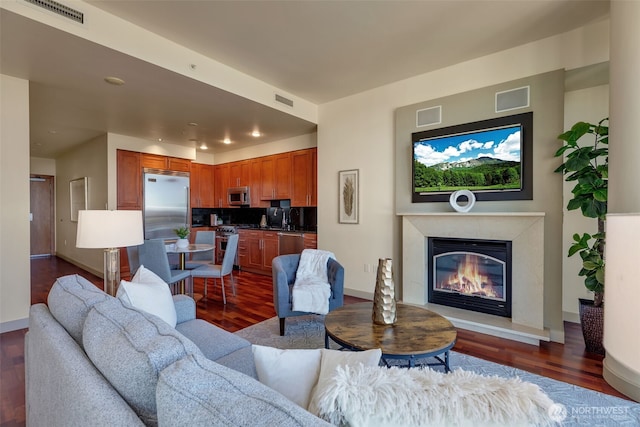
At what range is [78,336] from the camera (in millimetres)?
1164

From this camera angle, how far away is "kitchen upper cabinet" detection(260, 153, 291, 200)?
5.75 meters

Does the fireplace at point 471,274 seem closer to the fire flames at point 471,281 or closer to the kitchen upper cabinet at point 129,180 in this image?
the fire flames at point 471,281

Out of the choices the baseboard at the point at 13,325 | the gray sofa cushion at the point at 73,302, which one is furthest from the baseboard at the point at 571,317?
the baseboard at the point at 13,325

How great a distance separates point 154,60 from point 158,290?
7.62ft

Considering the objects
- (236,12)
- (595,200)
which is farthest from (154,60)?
(595,200)

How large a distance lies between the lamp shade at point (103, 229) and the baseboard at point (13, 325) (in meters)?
2.13

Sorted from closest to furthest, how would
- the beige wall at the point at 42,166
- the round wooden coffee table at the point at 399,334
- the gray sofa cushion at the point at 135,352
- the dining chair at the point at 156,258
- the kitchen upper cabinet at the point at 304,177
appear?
the gray sofa cushion at the point at 135,352 → the round wooden coffee table at the point at 399,334 → the dining chair at the point at 156,258 → the kitchen upper cabinet at the point at 304,177 → the beige wall at the point at 42,166

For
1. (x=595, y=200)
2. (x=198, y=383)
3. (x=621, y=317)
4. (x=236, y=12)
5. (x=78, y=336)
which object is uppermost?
(x=236, y=12)

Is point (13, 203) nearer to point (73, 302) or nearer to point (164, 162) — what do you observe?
point (73, 302)

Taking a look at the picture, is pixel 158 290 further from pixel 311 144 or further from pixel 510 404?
pixel 311 144

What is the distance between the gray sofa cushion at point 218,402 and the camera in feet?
1.82

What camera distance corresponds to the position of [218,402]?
608 millimetres

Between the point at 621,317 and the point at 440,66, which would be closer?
the point at 621,317

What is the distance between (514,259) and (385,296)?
6.06 ft
